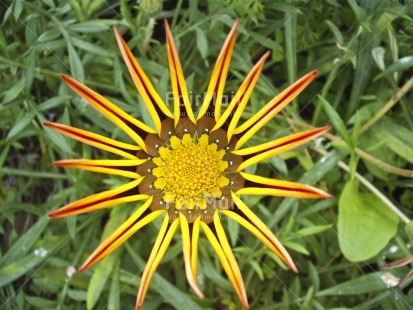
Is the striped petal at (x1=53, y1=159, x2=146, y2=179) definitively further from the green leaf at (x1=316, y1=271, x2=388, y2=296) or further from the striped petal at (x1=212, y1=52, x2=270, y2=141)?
the green leaf at (x1=316, y1=271, x2=388, y2=296)

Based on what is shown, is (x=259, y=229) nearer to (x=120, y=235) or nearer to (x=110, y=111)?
(x=120, y=235)

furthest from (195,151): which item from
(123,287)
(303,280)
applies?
(303,280)

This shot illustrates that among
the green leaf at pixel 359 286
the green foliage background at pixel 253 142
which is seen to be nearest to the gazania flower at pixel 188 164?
the green foliage background at pixel 253 142

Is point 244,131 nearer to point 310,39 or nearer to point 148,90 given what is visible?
point 148,90

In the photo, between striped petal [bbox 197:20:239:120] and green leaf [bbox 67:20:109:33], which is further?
green leaf [bbox 67:20:109:33]

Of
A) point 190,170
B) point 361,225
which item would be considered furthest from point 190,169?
point 361,225

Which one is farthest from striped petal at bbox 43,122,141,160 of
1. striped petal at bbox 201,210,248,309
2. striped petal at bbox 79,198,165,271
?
striped petal at bbox 201,210,248,309

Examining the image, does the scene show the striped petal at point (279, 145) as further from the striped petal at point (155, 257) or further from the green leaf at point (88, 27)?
the green leaf at point (88, 27)
